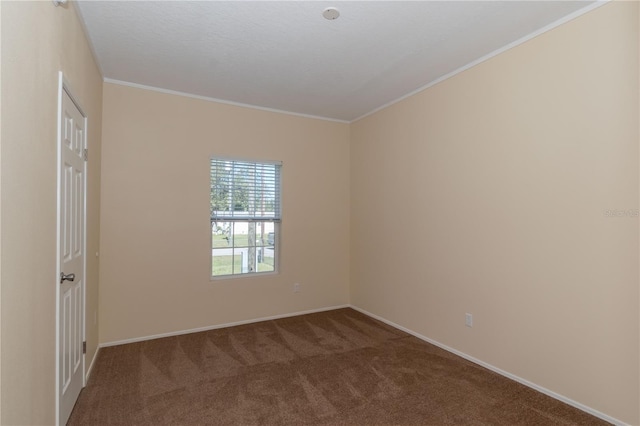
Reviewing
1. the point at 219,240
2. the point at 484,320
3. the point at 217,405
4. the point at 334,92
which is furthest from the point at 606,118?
the point at 219,240

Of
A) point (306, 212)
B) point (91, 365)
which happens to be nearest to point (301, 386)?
point (91, 365)

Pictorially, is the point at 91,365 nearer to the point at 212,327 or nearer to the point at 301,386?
the point at 212,327

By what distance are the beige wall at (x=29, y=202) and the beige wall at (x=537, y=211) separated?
327 centimetres

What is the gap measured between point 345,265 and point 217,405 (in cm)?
301

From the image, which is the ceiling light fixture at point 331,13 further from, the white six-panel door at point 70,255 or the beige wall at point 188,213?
the beige wall at point 188,213

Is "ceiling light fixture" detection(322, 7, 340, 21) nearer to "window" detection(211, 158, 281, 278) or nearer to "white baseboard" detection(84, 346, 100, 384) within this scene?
"window" detection(211, 158, 281, 278)

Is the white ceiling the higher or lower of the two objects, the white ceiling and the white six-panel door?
the higher

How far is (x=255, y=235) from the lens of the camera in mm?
4637

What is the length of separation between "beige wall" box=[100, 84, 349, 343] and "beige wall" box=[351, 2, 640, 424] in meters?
1.38

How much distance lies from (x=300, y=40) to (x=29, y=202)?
2233 millimetres

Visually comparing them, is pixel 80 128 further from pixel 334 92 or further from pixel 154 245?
pixel 334 92

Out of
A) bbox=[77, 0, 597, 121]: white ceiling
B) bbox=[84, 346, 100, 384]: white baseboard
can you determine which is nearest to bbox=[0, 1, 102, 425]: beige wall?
bbox=[77, 0, 597, 121]: white ceiling

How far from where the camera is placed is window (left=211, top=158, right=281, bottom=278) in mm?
4340

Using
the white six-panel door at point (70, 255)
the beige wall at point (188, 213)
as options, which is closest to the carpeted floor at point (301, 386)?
the white six-panel door at point (70, 255)
